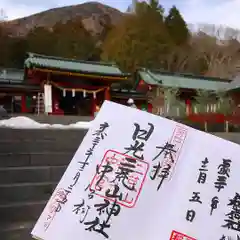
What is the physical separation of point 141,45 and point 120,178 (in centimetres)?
2541

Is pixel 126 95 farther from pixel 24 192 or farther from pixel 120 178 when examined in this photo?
pixel 120 178

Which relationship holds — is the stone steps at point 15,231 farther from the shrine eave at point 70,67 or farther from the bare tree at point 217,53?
the bare tree at point 217,53

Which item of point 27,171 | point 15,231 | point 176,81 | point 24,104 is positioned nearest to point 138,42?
point 176,81

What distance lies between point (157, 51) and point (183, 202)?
85.9ft

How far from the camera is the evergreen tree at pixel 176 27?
95.6ft

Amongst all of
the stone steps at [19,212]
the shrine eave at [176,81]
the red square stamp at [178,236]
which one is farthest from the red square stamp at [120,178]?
the shrine eave at [176,81]

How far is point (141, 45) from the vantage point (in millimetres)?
25562

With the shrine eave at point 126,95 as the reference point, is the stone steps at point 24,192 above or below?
above

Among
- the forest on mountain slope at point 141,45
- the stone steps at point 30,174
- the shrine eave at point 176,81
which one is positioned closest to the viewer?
the stone steps at point 30,174

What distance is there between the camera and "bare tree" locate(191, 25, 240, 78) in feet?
87.4

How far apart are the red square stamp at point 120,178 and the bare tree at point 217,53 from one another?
2604 cm

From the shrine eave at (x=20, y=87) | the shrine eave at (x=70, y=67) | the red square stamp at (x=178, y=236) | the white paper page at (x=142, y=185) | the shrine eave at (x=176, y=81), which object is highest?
the white paper page at (x=142, y=185)

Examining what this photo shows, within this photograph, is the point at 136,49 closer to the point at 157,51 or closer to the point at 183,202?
the point at 157,51

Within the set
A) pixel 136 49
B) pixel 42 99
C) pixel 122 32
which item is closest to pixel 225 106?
pixel 42 99
